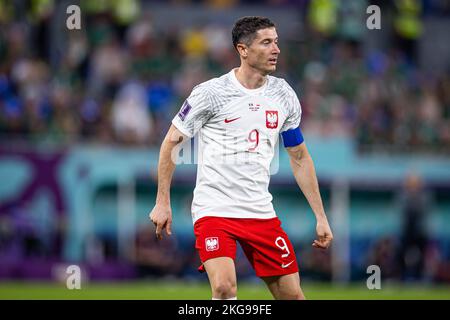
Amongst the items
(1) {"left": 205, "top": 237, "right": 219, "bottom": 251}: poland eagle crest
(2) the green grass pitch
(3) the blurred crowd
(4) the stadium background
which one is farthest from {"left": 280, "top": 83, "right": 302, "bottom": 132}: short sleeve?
(3) the blurred crowd

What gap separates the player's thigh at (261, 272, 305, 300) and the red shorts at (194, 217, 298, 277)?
2.0 inches

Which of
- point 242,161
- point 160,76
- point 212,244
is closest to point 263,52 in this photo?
point 242,161

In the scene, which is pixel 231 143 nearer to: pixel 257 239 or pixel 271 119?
pixel 271 119

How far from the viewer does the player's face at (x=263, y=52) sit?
8406 mm

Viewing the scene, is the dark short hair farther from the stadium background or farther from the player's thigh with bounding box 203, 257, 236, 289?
the stadium background

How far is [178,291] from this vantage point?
16469 mm

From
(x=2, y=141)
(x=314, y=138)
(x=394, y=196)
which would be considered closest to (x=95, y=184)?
(x=2, y=141)

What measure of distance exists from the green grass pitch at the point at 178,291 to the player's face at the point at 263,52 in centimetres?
645

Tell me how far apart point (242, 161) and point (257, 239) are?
624 millimetres

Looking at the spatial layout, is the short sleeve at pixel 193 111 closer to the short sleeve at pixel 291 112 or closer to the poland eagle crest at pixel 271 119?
the poland eagle crest at pixel 271 119

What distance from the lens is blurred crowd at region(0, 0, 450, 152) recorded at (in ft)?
66.4

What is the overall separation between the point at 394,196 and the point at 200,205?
43.3 feet

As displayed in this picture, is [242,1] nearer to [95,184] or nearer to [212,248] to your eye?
[95,184]
